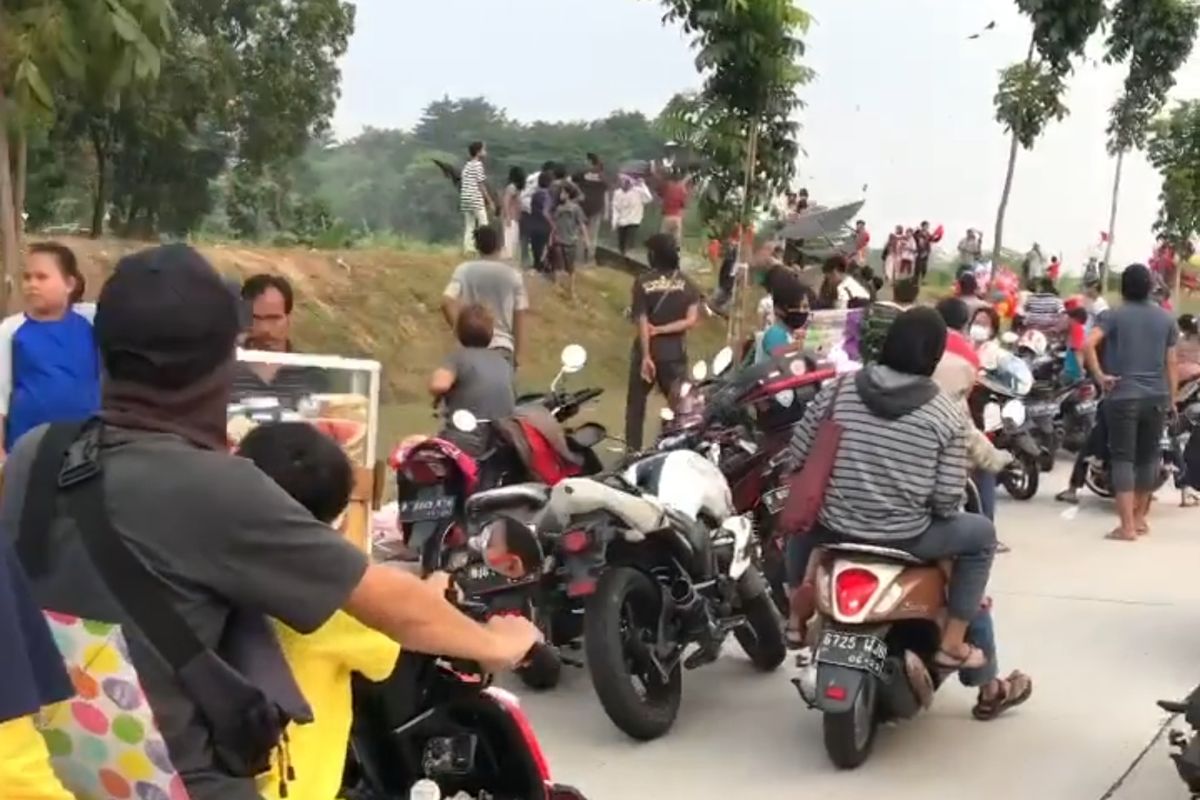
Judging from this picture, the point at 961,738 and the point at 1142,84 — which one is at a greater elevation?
the point at 1142,84

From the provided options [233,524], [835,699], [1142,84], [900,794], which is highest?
[1142,84]

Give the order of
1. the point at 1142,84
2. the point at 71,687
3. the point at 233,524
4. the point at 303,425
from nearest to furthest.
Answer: the point at 71,687
the point at 233,524
the point at 303,425
the point at 1142,84

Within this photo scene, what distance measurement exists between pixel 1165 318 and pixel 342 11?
61.5ft

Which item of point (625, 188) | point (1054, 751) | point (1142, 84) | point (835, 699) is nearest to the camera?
point (835, 699)

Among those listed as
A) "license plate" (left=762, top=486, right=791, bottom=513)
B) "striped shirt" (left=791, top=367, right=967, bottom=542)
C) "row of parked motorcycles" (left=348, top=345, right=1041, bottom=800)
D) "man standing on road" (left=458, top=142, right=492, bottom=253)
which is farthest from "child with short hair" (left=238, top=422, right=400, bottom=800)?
"man standing on road" (left=458, top=142, right=492, bottom=253)

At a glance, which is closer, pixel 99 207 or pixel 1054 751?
pixel 1054 751

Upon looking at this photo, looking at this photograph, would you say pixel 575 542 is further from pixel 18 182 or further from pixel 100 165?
pixel 100 165

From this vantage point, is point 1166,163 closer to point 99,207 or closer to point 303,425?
point 99,207

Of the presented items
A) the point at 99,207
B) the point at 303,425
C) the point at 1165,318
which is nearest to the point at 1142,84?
the point at 99,207

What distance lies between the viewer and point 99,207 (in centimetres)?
2206

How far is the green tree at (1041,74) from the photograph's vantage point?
2122 cm

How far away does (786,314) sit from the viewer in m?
9.40

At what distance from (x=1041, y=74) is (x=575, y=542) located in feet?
60.2

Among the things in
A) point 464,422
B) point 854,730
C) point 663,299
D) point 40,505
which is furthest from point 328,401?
point 663,299
